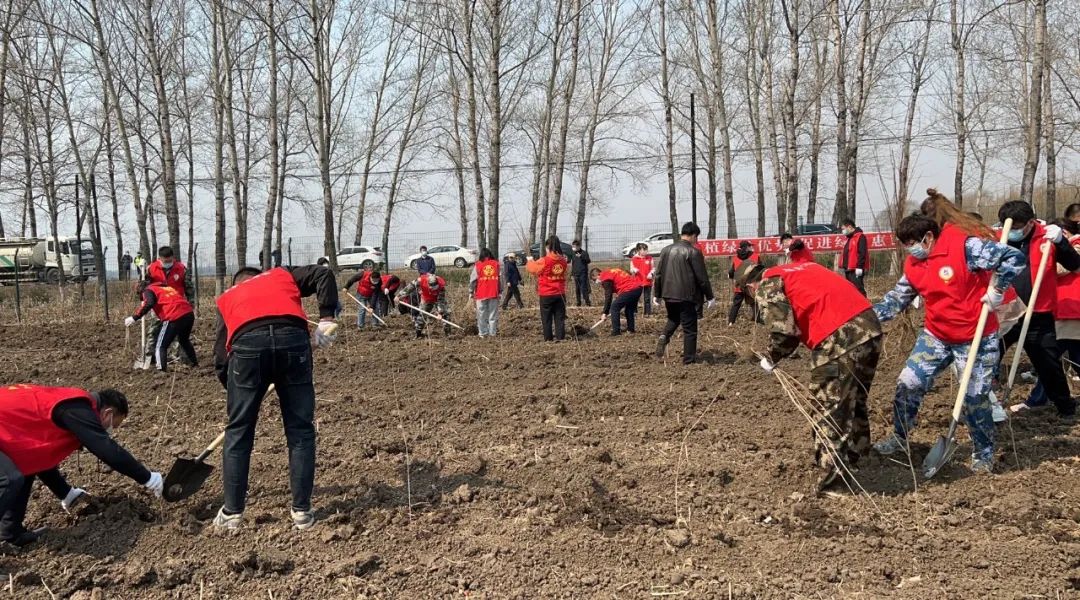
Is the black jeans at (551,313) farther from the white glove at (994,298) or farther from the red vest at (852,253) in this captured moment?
the white glove at (994,298)

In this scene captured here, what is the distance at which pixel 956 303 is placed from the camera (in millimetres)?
4305

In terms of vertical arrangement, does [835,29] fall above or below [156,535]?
above

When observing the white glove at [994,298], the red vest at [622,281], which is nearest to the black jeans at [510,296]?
the red vest at [622,281]

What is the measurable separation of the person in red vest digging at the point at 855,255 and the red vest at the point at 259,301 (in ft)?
32.4

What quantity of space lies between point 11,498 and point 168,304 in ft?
16.9

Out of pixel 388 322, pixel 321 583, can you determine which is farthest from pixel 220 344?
pixel 388 322

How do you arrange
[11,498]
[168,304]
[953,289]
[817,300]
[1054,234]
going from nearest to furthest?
[11,498] < [817,300] < [953,289] < [1054,234] < [168,304]

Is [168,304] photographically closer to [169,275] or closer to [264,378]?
[169,275]

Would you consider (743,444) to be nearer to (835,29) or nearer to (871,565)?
(871,565)

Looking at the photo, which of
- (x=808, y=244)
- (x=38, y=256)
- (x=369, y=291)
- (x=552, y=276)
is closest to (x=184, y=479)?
(x=552, y=276)

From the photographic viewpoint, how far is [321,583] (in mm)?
3457

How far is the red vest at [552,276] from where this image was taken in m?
10.3

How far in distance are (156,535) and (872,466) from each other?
13.2ft

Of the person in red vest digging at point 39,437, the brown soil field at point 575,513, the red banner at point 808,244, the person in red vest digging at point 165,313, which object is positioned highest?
the red banner at point 808,244
